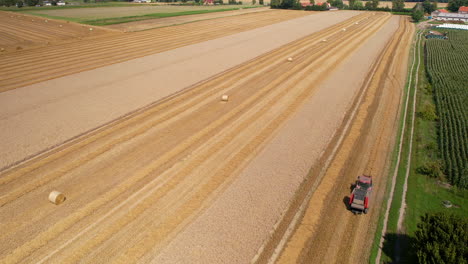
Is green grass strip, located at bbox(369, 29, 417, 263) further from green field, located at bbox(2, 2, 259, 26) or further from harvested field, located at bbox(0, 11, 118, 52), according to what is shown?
green field, located at bbox(2, 2, 259, 26)

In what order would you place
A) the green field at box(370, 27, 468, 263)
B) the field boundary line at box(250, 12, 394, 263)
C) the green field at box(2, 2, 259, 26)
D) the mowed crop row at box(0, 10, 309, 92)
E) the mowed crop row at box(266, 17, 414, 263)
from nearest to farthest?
the field boundary line at box(250, 12, 394, 263) → the mowed crop row at box(266, 17, 414, 263) → the green field at box(370, 27, 468, 263) → the mowed crop row at box(0, 10, 309, 92) → the green field at box(2, 2, 259, 26)

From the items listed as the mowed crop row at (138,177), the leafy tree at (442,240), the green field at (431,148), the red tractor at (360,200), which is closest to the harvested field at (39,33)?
the mowed crop row at (138,177)

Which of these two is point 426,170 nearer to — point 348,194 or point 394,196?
point 394,196

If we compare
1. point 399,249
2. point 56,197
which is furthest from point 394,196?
point 56,197

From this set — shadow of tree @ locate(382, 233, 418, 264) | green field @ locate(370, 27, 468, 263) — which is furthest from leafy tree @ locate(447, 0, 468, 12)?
shadow of tree @ locate(382, 233, 418, 264)

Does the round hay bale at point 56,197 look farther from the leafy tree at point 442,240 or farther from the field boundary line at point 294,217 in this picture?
the leafy tree at point 442,240

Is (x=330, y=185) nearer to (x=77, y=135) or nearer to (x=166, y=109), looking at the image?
(x=166, y=109)

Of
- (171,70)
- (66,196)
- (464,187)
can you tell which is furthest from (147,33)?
(464,187)
